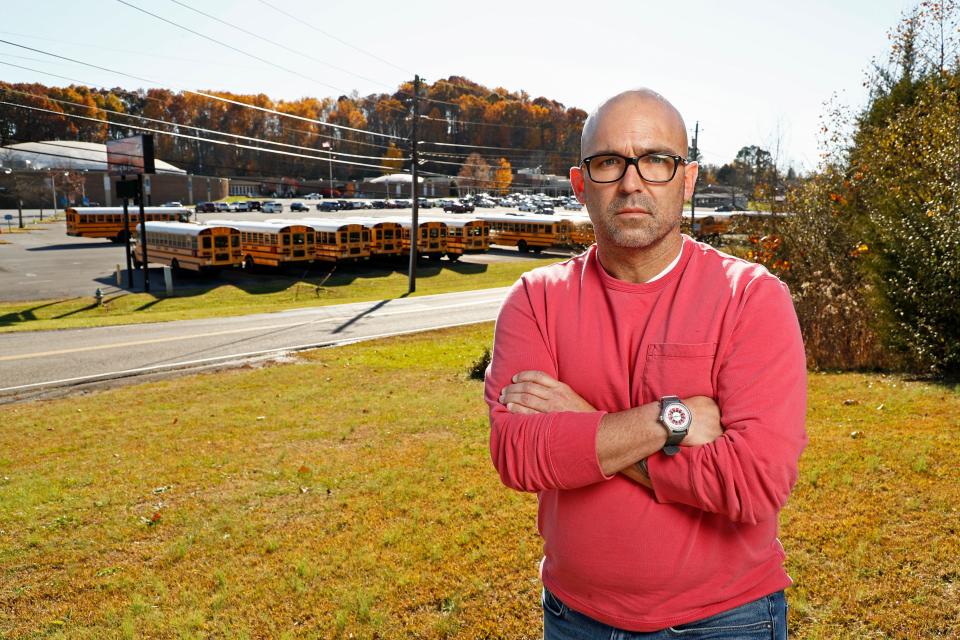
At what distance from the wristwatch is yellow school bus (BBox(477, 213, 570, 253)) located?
46350 millimetres

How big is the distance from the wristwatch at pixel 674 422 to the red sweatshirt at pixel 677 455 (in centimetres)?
4

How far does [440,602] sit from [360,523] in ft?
4.99

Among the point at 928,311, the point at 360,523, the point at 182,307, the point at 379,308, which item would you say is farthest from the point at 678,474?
the point at 182,307

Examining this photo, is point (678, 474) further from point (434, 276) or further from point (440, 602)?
point (434, 276)

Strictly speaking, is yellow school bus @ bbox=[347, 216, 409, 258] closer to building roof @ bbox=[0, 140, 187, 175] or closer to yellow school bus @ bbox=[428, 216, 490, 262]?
yellow school bus @ bbox=[428, 216, 490, 262]

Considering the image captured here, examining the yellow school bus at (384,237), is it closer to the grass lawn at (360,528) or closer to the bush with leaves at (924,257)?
the grass lawn at (360,528)

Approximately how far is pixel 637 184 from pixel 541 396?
0.72 meters

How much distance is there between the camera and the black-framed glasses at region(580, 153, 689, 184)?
2350mm

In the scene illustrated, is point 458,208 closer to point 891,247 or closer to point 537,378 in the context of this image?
point 891,247

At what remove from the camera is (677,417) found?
7.09 feet

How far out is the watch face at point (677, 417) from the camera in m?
2.15

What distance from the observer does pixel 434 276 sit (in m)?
39.2

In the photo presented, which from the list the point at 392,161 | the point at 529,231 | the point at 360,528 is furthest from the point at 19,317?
the point at 392,161

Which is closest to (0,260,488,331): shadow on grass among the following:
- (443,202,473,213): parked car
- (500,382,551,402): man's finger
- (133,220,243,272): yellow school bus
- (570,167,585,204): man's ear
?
(133,220,243,272): yellow school bus
